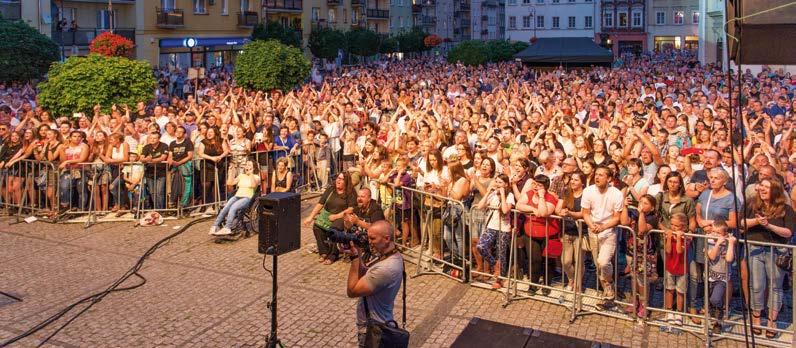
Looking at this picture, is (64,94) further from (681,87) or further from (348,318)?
(681,87)

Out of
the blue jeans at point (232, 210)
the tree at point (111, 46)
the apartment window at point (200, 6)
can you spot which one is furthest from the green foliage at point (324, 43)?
the blue jeans at point (232, 210)

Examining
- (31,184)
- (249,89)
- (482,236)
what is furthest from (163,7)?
(482,236)

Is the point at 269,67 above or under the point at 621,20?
under

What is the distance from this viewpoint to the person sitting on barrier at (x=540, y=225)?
861 cm

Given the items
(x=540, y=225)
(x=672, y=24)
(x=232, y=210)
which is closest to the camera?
(x=540, y=225)

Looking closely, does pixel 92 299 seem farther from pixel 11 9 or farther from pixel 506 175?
pixel 11 9

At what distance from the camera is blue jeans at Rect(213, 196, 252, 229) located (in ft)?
38.1

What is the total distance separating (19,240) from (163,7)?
3816cm

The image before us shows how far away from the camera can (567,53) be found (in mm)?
35344

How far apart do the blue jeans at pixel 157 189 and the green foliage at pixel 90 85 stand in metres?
5.47

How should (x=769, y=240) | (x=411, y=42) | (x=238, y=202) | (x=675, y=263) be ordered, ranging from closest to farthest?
1. (x=769, y=240)
2. (x=675, y=263)
3. (x=238, y=202)
4. (x=411, y=42)

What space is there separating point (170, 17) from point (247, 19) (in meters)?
7.67

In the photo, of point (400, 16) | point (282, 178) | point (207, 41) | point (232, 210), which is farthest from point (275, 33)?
point (400, 16)

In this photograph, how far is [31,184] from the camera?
13234 millimetres
